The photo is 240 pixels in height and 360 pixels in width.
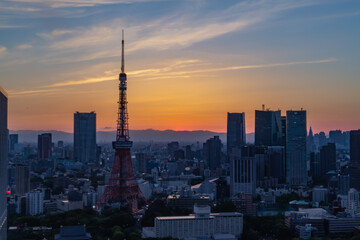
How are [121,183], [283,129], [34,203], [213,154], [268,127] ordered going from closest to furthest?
[121,183], [34,203], [283,129], [213,154], [268,127]

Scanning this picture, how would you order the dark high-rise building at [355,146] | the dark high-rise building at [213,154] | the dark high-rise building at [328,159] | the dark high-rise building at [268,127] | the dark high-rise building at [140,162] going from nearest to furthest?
1. the dark high-rise building at [355,146]
2. the dark high-rise building at [328,159]
3. the dark high-rise building at [140,162]
4. the dark high-rise building at [213,154]
5. the dark high-rise building at [268,127]

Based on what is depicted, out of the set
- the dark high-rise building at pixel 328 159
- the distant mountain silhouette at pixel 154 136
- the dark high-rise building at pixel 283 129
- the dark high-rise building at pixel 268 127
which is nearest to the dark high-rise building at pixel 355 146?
the dark high-rise building at pixel 328 159

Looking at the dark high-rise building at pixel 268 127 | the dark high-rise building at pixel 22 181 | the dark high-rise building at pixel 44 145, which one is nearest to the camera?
the dark high-rise building at pixel 22 181

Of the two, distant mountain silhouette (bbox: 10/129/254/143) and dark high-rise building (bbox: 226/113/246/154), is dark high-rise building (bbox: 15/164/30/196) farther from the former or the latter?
distant mountain silhouette (bbox: 10/129/254/143)

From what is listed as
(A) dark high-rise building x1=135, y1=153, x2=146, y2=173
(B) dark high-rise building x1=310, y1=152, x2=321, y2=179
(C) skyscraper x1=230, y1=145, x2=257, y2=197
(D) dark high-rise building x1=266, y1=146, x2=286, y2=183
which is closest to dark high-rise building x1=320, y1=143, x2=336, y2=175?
(B) dark high-rise building x1=310, y1=152, x2=321, y2=179

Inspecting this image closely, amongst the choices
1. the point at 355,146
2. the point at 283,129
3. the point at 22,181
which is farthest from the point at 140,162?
the point at 22,181

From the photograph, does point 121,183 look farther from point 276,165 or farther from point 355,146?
point 355,146

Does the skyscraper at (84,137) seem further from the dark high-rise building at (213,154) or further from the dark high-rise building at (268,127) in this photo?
the dark high-rise building at (268,127)

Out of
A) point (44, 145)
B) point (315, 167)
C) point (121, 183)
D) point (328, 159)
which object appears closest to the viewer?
point (121, 183)
